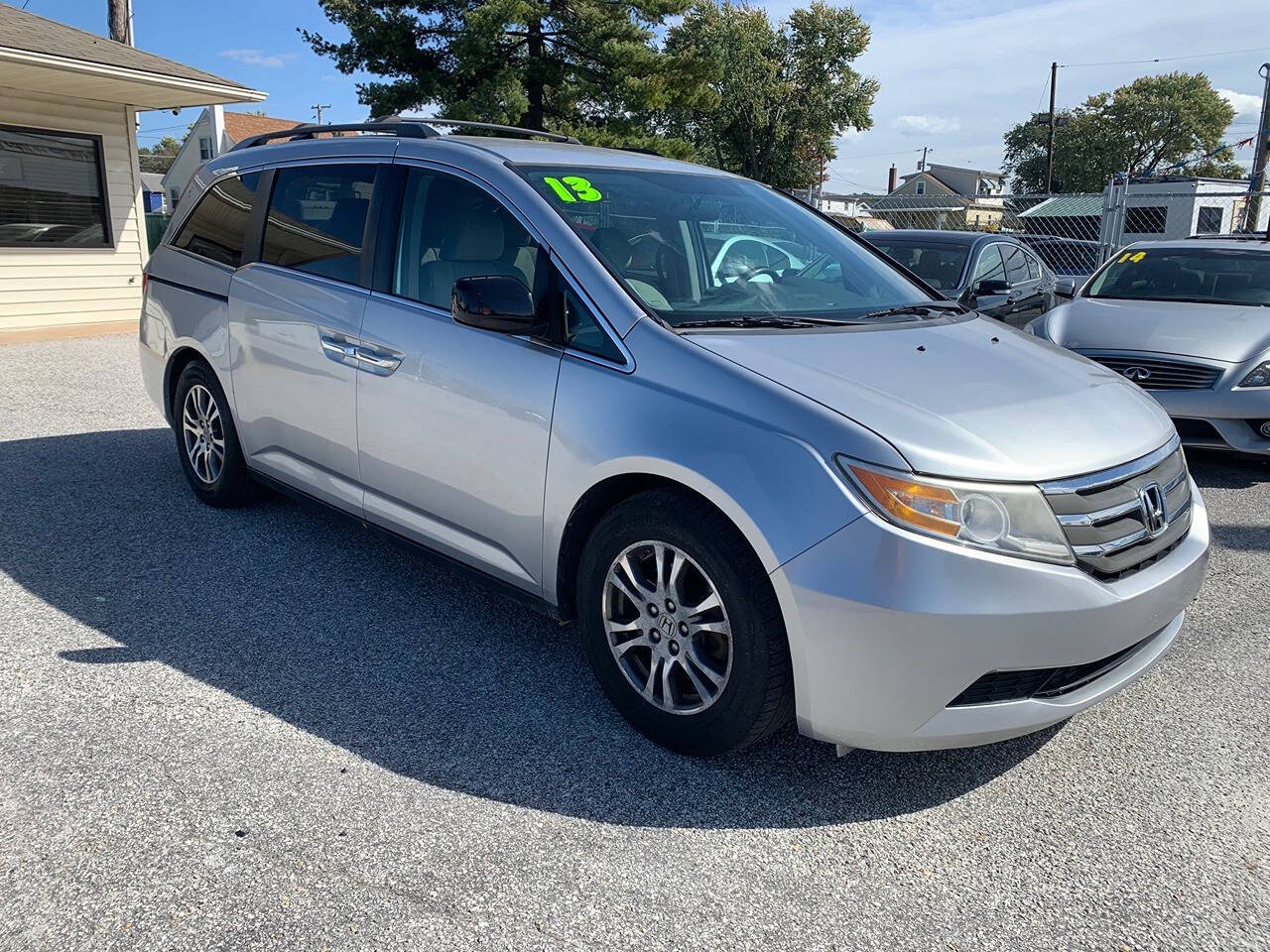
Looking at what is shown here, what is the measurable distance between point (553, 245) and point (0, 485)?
4132mm

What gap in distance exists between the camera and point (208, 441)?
5098 mm

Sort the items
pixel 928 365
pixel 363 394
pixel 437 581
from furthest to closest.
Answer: pixel 437 581
pixel 363 394
pixel 928 365

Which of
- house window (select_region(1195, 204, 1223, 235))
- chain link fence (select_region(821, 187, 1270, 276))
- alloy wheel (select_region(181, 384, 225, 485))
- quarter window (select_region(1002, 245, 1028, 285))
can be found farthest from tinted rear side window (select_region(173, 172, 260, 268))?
house window (select_region(1195, 204, 1223, 235))

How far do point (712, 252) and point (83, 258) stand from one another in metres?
11.4

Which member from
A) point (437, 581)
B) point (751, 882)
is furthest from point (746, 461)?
point (437, 581)

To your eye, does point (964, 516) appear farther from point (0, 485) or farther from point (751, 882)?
point (0, 485)

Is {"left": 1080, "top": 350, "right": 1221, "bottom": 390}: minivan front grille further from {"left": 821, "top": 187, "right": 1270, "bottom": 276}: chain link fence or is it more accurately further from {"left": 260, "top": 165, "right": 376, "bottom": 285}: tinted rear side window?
{"left": 260, "top": 165, "right": 376, "bottom": 285}: tinted rear side window

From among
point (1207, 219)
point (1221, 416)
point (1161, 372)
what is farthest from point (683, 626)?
point (1207, 219)

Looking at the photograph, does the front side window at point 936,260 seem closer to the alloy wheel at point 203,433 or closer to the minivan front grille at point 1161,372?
the minivan front grille at point 1161,372

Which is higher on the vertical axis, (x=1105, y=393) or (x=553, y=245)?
(x=553, y=245)

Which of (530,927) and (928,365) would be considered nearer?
(530,927)

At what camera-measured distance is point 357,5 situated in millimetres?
24766

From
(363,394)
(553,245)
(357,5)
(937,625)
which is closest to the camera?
(937,625)

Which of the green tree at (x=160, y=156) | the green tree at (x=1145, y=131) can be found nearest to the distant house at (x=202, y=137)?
the green tree at (x=160, y=156)
